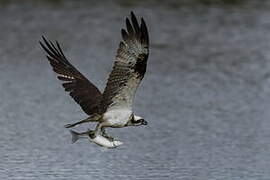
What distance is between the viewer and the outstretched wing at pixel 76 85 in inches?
302

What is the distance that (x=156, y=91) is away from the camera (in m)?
11.4

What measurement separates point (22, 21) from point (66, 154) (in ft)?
22.1

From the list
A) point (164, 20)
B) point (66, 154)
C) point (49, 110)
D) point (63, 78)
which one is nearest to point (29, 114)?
point (49, 110)

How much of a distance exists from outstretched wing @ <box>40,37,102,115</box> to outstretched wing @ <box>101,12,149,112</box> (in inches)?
18.7

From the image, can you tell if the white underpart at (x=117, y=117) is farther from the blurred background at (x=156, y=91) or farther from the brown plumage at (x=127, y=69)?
the blurred background at (x=156, y=91)

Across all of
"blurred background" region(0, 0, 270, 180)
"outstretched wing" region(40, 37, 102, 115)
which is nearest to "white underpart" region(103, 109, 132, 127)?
"outstretched wing" region(40, 37, 102, 115)

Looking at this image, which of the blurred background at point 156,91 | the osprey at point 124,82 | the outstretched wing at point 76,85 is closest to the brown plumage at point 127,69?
the osprey at point 124,82

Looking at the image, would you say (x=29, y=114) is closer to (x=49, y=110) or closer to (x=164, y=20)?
(x=49, y=110)

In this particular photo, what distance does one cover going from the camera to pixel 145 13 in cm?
1600

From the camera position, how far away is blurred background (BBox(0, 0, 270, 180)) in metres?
8.37

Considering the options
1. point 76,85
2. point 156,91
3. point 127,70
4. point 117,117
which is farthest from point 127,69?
point 156,91

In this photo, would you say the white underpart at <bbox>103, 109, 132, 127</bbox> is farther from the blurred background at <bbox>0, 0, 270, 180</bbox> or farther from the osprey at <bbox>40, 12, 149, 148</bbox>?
the blurred background at <bbox>0, 0, 270, 180</bbox>

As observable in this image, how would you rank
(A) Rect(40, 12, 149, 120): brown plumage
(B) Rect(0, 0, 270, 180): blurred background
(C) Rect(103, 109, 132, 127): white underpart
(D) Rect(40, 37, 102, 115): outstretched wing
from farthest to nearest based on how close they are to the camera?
(B) Rect(0, 0, 270, 180): blurred background, (D) Rect(40, 37, 102, 115): outstretched wing, (C) Rect(103, 109, 132, 127): white underpart, (A) Rect(40, 12, 149, 120): brown plumage

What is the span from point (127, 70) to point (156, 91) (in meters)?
4.37
